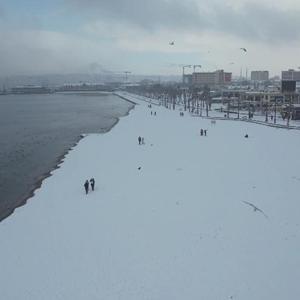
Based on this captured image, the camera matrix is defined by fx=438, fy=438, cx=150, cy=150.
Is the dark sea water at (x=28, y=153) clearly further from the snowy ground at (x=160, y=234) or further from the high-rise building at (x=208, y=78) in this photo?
the high-rise building at (x=208, y=78)

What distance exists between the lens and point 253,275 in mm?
9711

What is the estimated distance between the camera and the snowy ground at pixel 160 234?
9383 millimetres

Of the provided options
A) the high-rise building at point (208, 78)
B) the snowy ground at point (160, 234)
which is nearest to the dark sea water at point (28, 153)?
the snowy ground at point (160, 234)

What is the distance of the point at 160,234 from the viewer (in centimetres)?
1223

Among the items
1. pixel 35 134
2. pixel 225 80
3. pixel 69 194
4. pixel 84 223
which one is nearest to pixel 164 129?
pixel 35 134

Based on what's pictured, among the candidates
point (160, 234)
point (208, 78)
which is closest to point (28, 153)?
point (160, 234)

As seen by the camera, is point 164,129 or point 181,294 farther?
point 164,129

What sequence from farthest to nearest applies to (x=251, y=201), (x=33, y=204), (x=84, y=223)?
1. (x=33, y=204)
2. (x=251, y=201)
3. (x=84, y=223)

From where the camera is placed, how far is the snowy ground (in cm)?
938

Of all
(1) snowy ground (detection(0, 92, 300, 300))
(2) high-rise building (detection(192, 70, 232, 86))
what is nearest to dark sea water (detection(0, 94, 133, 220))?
(1) snowy ground (detection(0, 92, 300, 300))

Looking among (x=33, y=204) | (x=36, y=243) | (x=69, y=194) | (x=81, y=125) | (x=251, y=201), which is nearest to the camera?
(x=36, y=243)

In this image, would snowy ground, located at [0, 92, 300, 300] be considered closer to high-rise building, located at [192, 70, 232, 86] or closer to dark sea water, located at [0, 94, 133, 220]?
dark sea water, located at [0, 94, 133, 220]

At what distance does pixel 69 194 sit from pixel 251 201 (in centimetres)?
706

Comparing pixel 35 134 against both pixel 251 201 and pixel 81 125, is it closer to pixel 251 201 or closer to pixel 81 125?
pixel 81 125
